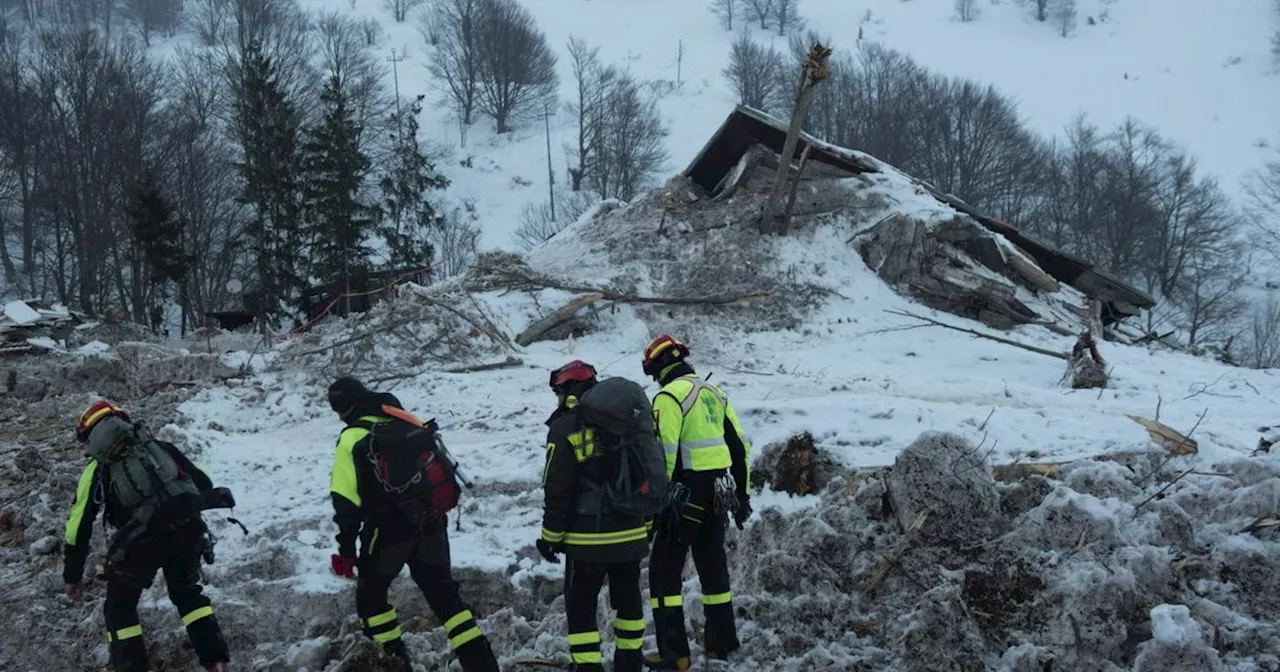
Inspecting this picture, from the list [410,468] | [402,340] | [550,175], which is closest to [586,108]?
[550,175]

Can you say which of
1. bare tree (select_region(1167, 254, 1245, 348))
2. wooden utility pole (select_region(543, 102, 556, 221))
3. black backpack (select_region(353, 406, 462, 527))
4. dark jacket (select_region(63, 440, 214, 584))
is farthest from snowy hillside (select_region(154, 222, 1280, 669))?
wooden utility pole (select_region(543, 102, 556, 221))

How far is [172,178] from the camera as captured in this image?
1347 inches

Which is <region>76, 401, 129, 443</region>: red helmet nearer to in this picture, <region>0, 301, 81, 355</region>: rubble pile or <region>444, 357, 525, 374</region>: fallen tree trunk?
<region>444, 357, 525, 374</region>: fallen tree trunk

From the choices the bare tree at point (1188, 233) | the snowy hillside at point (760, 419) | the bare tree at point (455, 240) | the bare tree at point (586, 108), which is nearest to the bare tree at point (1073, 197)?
the bare tree at point (1188, 233)

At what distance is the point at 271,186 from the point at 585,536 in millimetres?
28915

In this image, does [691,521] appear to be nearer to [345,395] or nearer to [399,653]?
[399,653]

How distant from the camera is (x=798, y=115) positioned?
1426 cm

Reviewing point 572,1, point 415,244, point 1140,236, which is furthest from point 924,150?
point 572,1

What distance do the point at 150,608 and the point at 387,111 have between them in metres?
47.8

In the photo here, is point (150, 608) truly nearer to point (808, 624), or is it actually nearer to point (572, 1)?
point (808, 624)

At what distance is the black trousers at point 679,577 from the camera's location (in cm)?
468

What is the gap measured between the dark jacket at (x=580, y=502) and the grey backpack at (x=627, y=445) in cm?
5

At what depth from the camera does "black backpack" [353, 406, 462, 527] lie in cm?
426

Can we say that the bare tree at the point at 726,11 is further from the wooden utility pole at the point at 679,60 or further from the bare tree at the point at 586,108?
the bare tree at the point at 586,108
